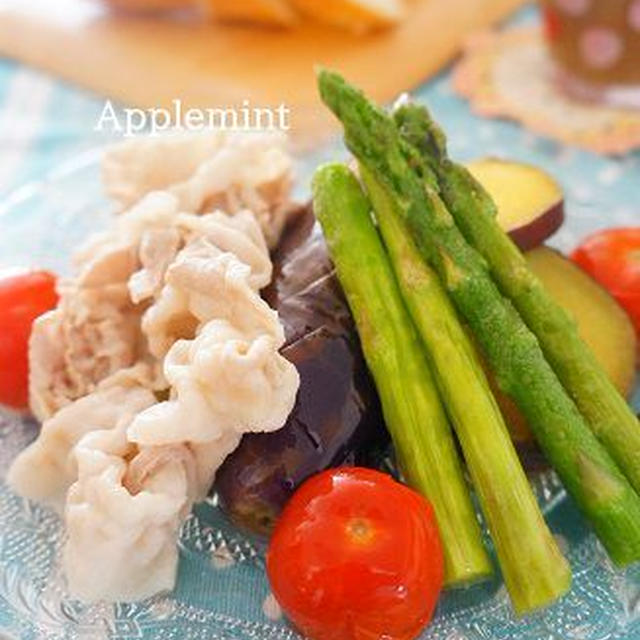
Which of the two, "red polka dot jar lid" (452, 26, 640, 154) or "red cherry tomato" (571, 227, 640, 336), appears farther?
"red polka dot jar lid" (452, 26, 640, 154)

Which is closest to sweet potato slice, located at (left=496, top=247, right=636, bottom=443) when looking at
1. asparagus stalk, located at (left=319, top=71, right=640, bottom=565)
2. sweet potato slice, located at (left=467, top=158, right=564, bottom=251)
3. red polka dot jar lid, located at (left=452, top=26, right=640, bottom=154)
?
sweet potato slice, located at (left=467, top=158, right=564, bottom=251)

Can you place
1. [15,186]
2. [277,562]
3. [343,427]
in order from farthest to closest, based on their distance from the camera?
[15,186], [343,427], [277,562]

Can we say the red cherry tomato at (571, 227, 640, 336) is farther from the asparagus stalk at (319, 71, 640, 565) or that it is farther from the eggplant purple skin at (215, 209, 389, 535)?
the eggplant purple skin at (215, 209, 389, 535)

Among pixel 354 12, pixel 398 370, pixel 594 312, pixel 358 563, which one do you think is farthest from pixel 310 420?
pixel 354 12

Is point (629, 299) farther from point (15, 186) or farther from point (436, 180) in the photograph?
point (15, 186)

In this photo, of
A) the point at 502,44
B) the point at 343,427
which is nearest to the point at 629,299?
the point at 343,427

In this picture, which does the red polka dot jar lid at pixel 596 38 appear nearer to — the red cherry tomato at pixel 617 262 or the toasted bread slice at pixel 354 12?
the toasted bread slice at pixel 354 12

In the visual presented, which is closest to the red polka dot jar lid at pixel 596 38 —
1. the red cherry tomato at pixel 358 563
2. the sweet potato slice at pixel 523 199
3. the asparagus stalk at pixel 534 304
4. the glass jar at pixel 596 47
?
the glass jar at pixel 596 47
